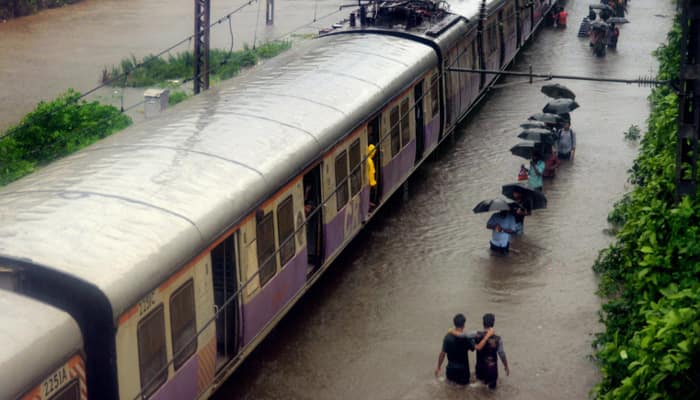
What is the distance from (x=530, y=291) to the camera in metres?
15.8

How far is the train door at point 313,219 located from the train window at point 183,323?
3672mm

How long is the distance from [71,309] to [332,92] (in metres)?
7.94

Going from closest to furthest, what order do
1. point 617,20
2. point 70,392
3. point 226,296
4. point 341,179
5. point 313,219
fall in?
point 70,392 < point 226,296 < point 313,219 < point 341,179 < point 617,20

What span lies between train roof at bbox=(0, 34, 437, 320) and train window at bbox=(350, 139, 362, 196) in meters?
0.40

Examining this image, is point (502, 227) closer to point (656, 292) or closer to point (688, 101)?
point (688, 101)

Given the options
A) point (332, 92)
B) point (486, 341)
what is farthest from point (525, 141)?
point (486, 341)

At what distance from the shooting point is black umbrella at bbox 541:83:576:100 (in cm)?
2402

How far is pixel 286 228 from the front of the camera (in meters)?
13.0

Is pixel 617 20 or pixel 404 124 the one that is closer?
pixel 404 124

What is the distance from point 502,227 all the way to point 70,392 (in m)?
9.87

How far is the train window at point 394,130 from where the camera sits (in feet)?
57.9

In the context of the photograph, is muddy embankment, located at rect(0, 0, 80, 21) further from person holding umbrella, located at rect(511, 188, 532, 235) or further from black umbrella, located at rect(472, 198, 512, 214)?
black umbrella, located at rect(472, 198, 512, 214)

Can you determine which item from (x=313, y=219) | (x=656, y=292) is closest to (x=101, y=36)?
(x=313, y=219)

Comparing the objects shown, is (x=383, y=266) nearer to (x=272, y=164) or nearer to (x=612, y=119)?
(x=272, y=164)
